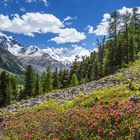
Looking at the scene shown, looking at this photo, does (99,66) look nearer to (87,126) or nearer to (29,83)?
(29,83)

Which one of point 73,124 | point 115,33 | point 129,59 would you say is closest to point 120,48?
point 129,59

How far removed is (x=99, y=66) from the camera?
106 m

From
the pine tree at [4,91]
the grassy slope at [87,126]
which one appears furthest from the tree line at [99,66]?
the grassy slope at [87,126]

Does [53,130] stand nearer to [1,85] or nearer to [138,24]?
[1,85]

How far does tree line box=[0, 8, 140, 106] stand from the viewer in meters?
84.7

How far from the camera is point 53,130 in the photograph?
1666cm

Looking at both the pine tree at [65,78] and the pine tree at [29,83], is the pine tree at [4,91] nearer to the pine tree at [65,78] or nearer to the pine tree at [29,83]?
the pine tree at [29,83]

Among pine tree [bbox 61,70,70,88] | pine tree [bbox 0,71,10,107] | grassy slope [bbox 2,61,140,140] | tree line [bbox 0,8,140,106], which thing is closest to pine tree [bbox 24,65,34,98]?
tree line [bbox 0,8,140,106]

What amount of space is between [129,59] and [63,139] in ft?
233

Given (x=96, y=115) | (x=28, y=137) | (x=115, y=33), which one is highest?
(x=115, y=33)

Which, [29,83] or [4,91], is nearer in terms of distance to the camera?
[4,91]

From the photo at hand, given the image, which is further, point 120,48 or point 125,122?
point 120,48

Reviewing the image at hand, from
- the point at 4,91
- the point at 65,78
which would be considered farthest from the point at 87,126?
the point at 65,78

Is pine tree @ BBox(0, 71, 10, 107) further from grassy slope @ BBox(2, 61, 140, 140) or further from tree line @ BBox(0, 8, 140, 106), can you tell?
grassy slope @ BBox(2, 61, 140, 140)
